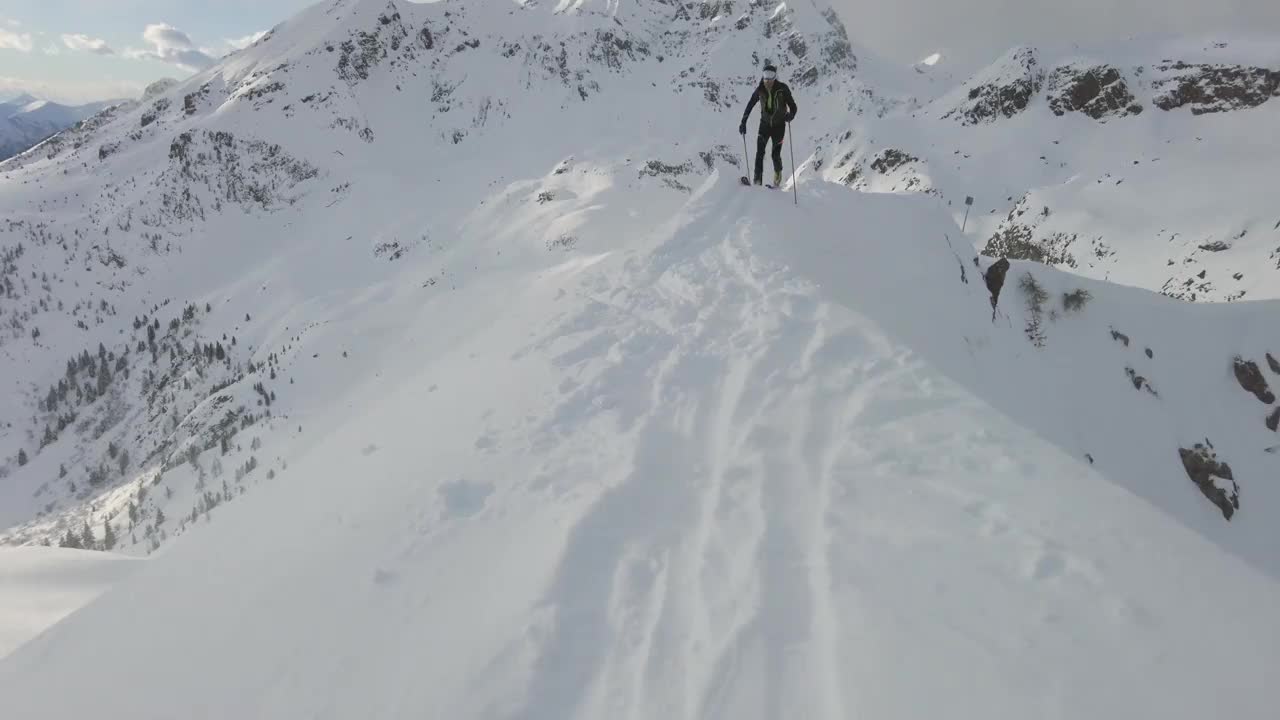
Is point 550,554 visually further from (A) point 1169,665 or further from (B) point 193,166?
(B) point 193,166

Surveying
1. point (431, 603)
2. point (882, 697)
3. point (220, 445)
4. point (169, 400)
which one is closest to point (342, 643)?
point (431, 603)

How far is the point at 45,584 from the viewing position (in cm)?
787

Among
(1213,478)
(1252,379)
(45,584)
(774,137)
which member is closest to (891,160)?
(1252,379)

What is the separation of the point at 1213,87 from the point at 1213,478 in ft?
129

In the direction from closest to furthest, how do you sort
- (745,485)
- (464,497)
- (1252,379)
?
(745,485)
(464,497)
(1252,379)

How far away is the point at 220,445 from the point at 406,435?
80.3 ft

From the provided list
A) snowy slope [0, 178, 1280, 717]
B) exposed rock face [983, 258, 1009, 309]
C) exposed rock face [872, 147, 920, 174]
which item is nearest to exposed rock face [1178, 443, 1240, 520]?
exposed rock face [983, 258, 1009, 309]

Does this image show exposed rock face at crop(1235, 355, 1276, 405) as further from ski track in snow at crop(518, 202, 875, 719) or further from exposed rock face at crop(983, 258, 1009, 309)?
ski track in snow at crop(518, 202, 875, 719)

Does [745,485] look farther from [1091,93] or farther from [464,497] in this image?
[1091,93]

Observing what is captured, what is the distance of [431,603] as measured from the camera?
466 centimetres

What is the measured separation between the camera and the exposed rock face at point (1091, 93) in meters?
40.8

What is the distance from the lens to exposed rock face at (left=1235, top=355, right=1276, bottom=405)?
14828 millimetres

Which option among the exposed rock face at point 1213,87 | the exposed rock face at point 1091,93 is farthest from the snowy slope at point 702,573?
the exposed rock face at point 1091,93

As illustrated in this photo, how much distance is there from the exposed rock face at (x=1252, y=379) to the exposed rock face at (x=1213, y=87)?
103 feet
